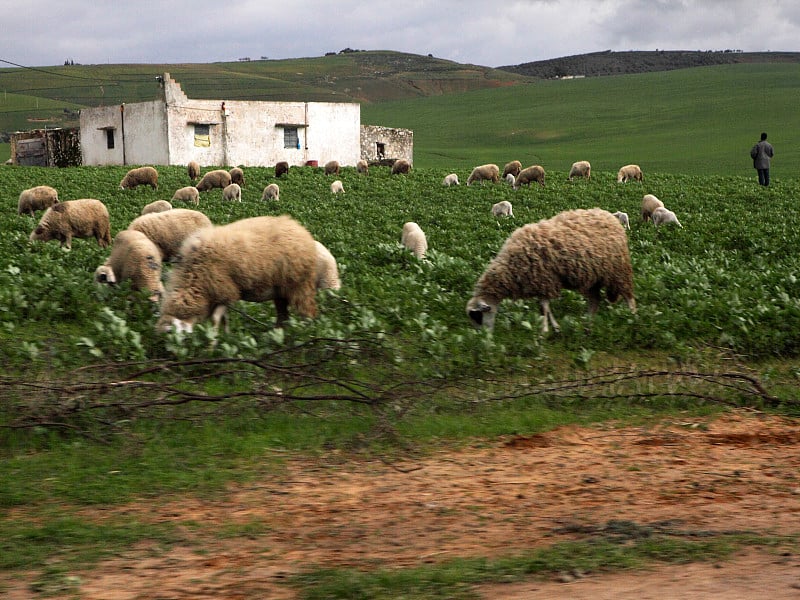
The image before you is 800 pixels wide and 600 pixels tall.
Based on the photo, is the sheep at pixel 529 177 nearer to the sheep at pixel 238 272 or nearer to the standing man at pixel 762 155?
the standing man at pixel 762 155

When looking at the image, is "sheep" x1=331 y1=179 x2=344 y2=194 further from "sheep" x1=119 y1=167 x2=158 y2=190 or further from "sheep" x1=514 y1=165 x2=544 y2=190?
"sheep" x1=514 y1=165 x2=544 y2=190

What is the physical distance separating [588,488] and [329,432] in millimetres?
2278

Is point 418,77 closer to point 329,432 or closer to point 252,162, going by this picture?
point 252,162

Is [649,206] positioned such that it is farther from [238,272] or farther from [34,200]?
[238,272]

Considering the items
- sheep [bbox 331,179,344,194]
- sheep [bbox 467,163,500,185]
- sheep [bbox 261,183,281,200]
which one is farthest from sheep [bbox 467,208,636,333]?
sheep [bbox 467,163,500,185]

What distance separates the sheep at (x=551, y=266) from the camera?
1162cm

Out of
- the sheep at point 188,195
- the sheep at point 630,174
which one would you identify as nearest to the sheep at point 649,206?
the sheep at point 630,174

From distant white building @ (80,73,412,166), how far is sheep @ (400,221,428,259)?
27.1 m

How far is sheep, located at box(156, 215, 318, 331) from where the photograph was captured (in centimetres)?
993

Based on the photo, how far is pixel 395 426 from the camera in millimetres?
7766

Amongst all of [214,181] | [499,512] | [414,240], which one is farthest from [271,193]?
[499,512]

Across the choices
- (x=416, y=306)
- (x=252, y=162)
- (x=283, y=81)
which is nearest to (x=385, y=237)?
(x=416, y=306)

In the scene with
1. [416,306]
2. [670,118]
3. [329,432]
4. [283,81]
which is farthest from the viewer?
[283,81]

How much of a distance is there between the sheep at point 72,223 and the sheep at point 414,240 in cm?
608
